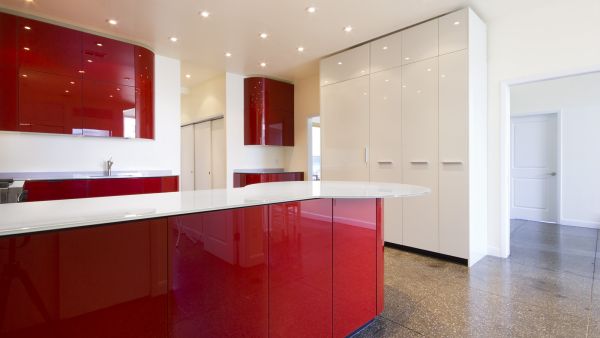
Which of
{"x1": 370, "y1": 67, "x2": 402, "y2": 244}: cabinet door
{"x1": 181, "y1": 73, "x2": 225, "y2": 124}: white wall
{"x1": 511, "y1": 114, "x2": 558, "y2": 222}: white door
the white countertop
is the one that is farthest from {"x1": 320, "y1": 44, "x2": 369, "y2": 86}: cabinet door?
{"x1": 511, "y1": 114, "x2": 558, "y2": 222}: white door

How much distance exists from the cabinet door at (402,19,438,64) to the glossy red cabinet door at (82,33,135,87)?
3658mm

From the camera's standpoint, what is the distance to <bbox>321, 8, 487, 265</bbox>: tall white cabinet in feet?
10.3

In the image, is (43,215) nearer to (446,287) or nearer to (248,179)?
(446,287)

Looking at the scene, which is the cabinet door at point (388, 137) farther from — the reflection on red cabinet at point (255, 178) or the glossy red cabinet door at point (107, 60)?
the glossy red cabinet door at point (107, 60)

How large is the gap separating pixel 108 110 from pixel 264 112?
257 cm

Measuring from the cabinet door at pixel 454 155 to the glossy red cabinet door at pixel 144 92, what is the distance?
394 centimetres

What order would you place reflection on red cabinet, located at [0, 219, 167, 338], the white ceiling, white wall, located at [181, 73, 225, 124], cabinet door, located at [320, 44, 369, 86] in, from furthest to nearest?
white wall, located at [181, 73, 225, 124] < cabinet door, located at [320, 44, 369, 86] < the white ceiling < reflection on red cabinet, located at [0, 219, 167, 338]

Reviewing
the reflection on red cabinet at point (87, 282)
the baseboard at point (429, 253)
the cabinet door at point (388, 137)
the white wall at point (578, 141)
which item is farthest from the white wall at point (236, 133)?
the white wall at point (578, 141)

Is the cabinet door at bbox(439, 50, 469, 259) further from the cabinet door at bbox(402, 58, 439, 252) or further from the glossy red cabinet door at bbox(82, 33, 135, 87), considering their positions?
the glossy red cabinet door at bbox(82, 33, 135, 87)

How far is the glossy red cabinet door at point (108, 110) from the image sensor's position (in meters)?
3.63

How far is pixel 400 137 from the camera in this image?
366 cm

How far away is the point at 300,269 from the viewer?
1.55m

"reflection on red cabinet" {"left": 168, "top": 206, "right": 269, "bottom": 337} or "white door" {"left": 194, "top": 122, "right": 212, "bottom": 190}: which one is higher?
"white door" {"left": 194, "top": 122, "right": 212, "bottom": 190}

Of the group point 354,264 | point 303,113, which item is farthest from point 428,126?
point 303,113
